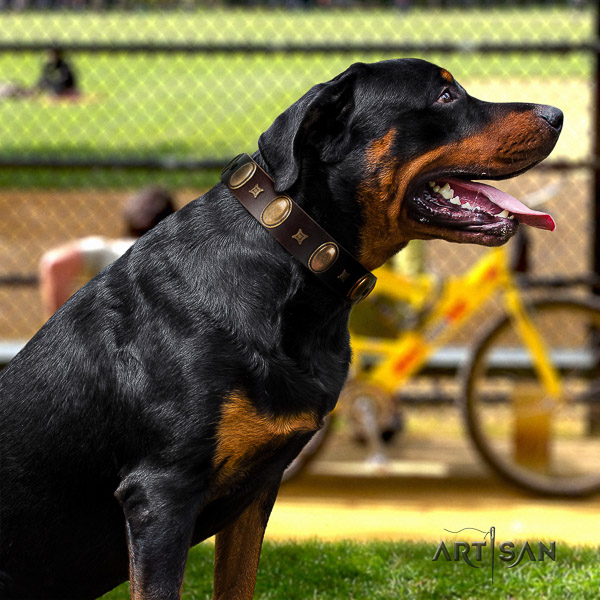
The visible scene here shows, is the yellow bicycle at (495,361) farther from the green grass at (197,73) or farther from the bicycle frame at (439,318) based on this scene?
the green grass at (197,73)

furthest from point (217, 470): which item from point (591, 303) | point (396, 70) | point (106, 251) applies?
Result: point (591, 303)

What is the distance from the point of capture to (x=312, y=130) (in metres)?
2.52

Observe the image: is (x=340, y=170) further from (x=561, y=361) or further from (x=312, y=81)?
(x=312, y=81)

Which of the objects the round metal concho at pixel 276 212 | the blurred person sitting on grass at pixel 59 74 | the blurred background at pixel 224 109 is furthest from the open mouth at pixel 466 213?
the blurred person sitting on grass at pixel 59 74

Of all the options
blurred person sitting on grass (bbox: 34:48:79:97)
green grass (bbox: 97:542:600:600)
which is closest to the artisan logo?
green grass (bbox: 97:542:600:600)

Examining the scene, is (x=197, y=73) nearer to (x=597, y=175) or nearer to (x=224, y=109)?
(x=224, y=109)

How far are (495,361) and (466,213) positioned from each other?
132 inches

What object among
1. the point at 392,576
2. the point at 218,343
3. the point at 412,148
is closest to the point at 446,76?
the point at 412,148

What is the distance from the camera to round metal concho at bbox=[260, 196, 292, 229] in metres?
2.44

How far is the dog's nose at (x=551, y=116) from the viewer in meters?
2.65

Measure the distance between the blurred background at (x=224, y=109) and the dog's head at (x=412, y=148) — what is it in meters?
2.62

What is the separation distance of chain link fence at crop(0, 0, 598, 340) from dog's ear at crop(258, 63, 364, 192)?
2935 millimetres

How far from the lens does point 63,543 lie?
2.51 m

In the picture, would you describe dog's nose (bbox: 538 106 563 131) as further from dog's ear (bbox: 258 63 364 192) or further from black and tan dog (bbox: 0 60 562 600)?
dog's ear (bbox: 258 63 364 192)
